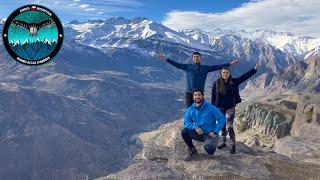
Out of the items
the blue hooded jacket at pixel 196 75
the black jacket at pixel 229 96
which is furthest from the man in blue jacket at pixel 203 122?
the blue hooded jacket at pixel 196 75

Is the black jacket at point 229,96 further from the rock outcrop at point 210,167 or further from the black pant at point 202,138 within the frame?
the rock outcrop at point 210,167

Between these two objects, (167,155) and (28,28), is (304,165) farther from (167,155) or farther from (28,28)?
(28,28)

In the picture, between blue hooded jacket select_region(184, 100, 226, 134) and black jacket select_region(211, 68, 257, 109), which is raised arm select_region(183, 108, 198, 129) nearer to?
blue hooded jacket select_region(184, 100, 226, 134)

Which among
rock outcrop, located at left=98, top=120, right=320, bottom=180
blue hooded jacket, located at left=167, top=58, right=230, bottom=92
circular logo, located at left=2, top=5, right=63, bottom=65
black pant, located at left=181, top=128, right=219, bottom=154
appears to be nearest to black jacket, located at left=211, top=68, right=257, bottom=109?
blue hooded jacket, located at left=167, top=58, right=230, bottom=92

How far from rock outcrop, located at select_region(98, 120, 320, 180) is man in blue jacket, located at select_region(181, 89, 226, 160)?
1.20 m

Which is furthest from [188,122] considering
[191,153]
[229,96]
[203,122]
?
[229,96]

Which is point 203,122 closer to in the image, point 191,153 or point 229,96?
point 191,153

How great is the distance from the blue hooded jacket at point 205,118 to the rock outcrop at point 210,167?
5.80ft

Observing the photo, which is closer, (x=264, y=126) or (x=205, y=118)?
(x=205, y=118)

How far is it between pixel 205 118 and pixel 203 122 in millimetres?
236

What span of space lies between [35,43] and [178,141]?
383 inches

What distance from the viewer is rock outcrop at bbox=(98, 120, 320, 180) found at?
993 inches

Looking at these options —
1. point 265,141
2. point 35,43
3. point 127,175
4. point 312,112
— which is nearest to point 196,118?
point 127,175

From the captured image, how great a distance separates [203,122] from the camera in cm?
2642
